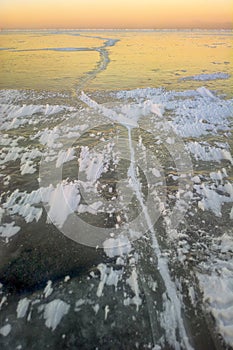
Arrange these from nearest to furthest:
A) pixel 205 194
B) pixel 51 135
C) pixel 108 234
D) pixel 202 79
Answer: pixel 108 234 → pixel 205 194 → pixel 51 135 → pixel 202 79

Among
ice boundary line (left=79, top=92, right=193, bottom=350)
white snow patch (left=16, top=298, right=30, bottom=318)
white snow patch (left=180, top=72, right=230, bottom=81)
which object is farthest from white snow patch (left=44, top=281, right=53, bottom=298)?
white snow patch (left=180, top=72, right=230, bottom=81)

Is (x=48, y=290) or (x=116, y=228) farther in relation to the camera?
(x=116, y=228)

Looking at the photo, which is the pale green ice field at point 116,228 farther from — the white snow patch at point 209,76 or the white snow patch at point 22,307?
the white snow patch at point 209,76

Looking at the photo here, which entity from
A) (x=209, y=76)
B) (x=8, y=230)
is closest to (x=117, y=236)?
(x=8, y=230)

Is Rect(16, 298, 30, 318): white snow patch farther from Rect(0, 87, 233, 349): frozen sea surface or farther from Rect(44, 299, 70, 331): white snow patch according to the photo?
Rect(44, 299, 70, 331): white snow patch

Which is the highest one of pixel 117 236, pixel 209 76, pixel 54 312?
pixel 209 76

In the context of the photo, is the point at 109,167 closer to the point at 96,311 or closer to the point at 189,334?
the point at 96,311

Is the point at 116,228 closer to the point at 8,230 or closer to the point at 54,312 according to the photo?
the point at 54,312

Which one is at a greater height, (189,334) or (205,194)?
(205,194)

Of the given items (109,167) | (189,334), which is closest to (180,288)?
(189,334)

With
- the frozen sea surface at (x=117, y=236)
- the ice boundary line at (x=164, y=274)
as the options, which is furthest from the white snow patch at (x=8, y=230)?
the ice boundary line at (x=164, y=274)

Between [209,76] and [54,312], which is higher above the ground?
[209,76]
